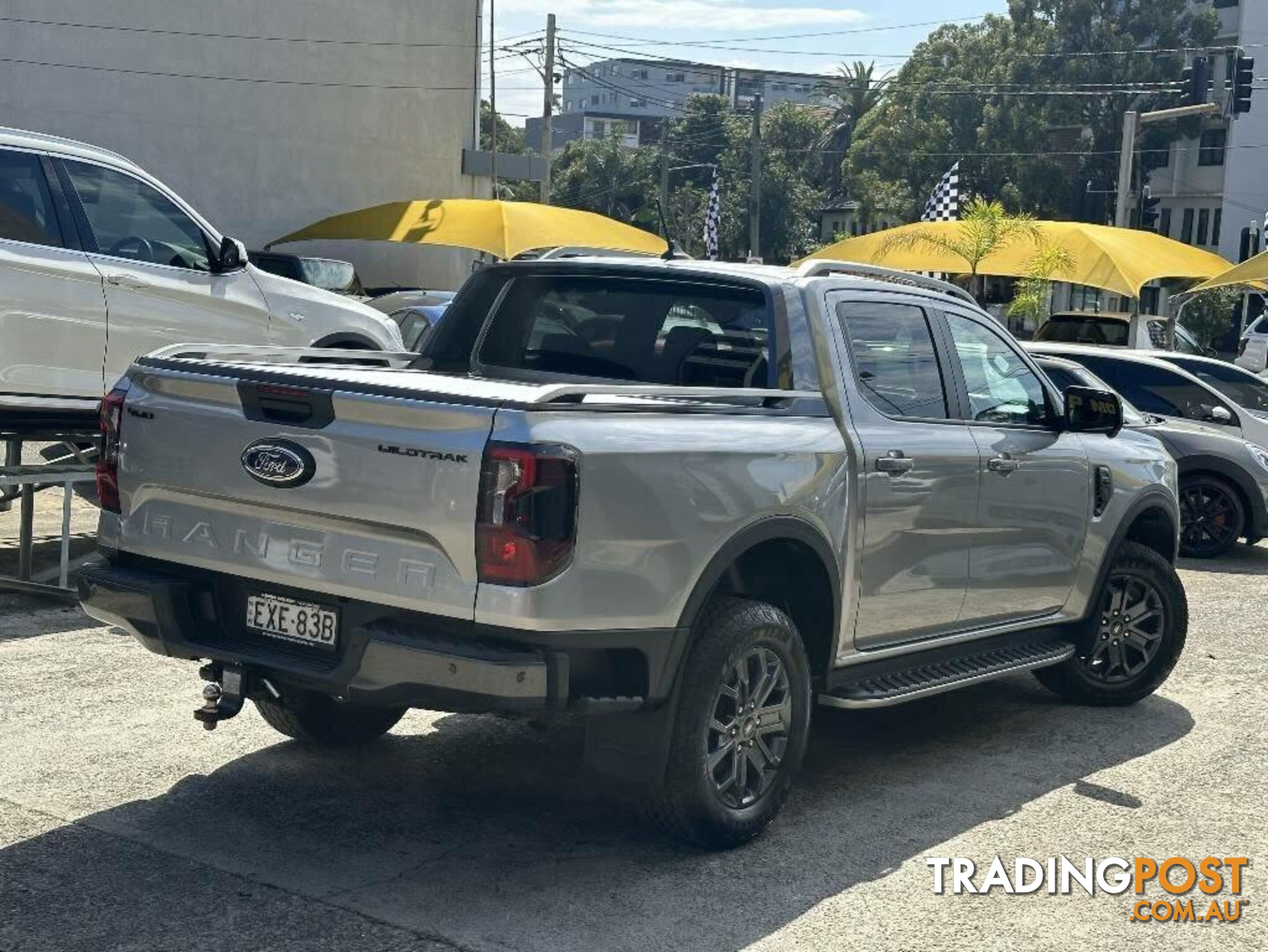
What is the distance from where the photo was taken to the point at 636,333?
20.8 ft

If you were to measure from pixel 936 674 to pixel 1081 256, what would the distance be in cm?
1820

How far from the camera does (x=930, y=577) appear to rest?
6.50 metres

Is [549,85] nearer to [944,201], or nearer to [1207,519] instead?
[944,201]

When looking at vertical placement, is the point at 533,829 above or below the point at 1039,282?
below

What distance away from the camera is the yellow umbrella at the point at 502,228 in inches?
870

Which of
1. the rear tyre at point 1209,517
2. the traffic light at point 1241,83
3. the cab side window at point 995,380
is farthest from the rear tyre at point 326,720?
the traffic light at point 1241,83

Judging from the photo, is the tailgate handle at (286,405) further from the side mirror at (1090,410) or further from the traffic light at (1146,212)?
the traffic light at (1146,212)

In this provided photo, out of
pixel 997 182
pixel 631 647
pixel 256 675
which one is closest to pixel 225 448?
pixel 256 675

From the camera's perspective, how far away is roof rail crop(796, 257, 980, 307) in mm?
6480

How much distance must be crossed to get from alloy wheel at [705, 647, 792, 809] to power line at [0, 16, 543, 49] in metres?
25.4

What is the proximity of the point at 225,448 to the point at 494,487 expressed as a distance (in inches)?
40.4

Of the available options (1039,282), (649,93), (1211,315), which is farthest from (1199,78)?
(649,93)

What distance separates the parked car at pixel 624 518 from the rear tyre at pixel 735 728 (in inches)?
0.4

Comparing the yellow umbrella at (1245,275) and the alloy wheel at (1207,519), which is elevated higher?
the yellow umbrella at (1245,275)
